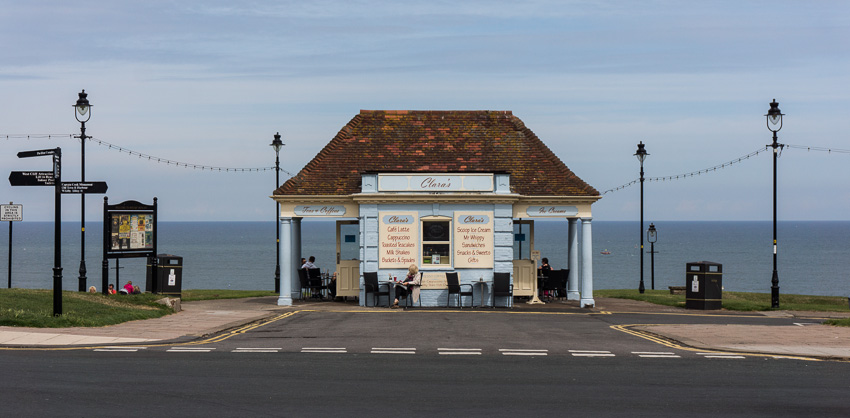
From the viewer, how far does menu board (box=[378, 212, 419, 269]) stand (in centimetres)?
2766

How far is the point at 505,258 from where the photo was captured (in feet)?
91.6

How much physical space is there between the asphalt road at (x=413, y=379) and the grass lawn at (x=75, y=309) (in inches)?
131

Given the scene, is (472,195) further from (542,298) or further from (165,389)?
(165,389)

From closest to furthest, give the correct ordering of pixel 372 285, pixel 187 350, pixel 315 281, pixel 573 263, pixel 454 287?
pixel 187 350 < pixel 454 287 < pixel 372 285 < pixel 315 281 < pixel 573 263

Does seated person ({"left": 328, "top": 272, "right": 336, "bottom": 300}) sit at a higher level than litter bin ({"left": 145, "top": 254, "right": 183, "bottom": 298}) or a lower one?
lower

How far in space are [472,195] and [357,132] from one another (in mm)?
5122

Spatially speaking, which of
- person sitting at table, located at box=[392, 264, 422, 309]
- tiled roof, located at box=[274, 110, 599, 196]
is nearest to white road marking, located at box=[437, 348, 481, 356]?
person sitting at table, located at box=[392, 264, 422, 309]

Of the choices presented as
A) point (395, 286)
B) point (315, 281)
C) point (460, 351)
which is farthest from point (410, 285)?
point (460, 351)

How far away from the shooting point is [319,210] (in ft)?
91.6

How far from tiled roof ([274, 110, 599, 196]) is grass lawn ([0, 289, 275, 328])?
20.9 feet

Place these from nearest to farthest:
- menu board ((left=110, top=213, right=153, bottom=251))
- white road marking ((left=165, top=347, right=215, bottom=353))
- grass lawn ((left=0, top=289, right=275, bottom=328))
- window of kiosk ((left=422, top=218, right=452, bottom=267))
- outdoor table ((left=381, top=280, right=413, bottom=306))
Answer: white road marking ((left=165, top=347, right=215, bottom=353)) < grass lawn ((left=0, top=289, right=275, bottom=328)) < menu board ((left=110, top=213, right=153, bottom=251)) < outdoor table ((left=381, top=280, right=413, bottom=306)) < window of kiosk ((left=422, top=218, right=452, bottom=267))

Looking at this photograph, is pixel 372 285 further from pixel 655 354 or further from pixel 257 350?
pixel 655 354

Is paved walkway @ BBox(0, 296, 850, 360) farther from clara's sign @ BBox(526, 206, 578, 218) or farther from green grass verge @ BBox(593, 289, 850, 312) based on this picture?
clara's sign @ BBox(526, 206, 578, 218)

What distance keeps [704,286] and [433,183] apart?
8.89 metres
